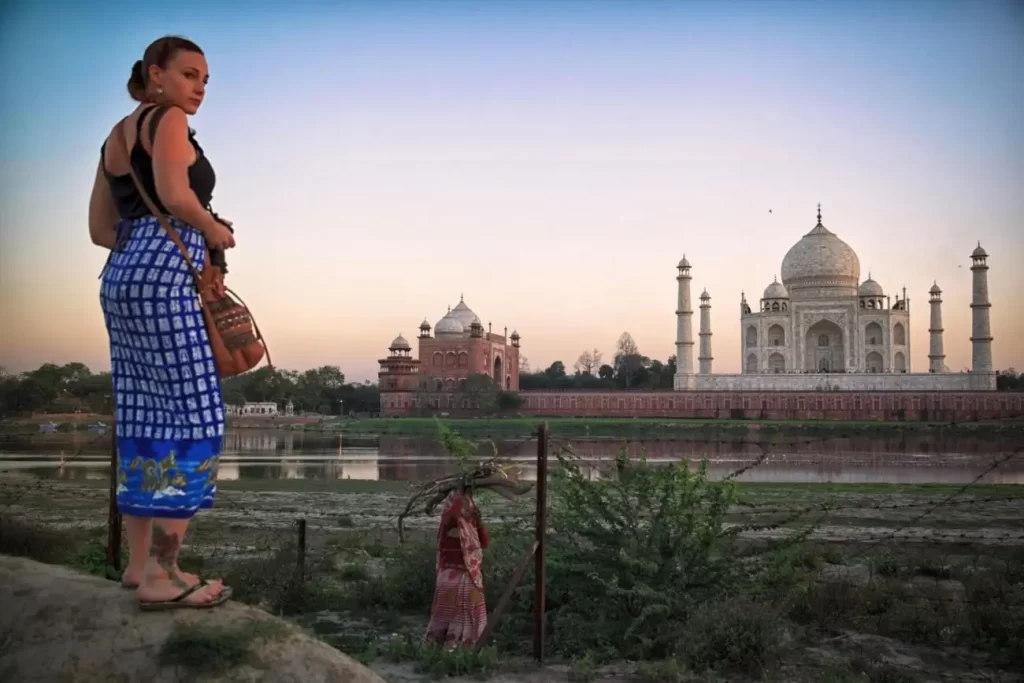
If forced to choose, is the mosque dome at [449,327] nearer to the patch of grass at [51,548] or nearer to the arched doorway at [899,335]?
the arched doorway at [899,335]

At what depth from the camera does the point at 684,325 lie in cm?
4825

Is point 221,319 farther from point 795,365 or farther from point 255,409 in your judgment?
point 255,409

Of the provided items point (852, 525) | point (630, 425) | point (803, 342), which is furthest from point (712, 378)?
point (852, 525)

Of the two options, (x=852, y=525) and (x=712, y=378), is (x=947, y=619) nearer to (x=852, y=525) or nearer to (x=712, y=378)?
(x=852, y=525)

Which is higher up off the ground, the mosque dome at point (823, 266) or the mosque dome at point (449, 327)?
the mosque dome at point (823, 266)

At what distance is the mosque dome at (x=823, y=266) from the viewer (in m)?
50.5

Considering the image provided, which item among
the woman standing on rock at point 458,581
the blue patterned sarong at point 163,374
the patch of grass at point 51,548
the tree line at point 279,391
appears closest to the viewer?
the blue patterned sarong at point 163,374

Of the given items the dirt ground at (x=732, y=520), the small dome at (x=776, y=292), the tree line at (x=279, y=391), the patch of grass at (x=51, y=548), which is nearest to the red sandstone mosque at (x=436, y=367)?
the tree line at (x=279, y=391)

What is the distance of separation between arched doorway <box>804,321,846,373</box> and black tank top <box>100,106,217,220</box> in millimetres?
50458

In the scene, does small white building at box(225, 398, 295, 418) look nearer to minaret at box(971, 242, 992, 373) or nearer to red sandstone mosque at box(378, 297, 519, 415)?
red sandstone mosque at box(378, 297, 519, 415)

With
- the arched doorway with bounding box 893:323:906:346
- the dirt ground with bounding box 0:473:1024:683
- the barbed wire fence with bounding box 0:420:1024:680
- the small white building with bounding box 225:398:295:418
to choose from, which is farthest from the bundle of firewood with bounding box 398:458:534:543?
the small white building with bounding box 225:398:295:418

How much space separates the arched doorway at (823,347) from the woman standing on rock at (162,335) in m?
50.5

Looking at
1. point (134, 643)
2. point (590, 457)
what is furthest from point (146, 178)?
point (590, 457)

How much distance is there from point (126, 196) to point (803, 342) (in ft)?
165
